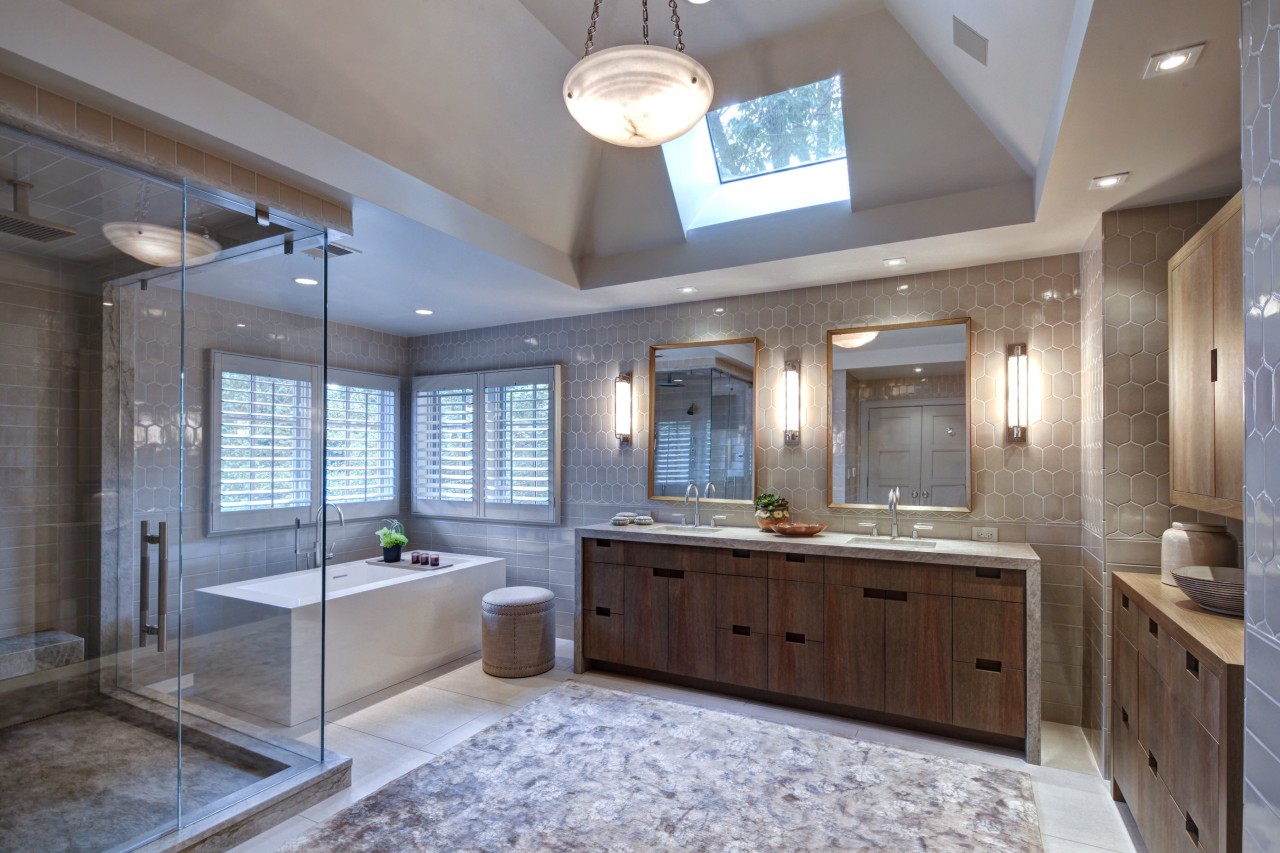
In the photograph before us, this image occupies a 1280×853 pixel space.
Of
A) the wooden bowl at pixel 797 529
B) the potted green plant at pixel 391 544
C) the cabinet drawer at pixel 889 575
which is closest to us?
the cabinet drawer at pixel 889 575

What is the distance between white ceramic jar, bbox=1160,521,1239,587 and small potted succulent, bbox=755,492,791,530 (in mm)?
2017

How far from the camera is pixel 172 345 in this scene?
9.93 ft

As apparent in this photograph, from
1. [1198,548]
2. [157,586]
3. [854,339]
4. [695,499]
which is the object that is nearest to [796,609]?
[695,499]

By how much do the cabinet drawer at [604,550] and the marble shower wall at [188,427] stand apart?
1.86 metres

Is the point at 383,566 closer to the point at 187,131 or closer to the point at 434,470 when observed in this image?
the point at 434,470

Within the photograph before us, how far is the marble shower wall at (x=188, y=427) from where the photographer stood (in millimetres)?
2875

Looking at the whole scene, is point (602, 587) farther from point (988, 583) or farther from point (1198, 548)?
point (1198, 548)

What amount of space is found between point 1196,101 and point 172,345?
415cm

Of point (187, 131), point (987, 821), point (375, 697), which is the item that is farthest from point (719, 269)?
point (375, 697)

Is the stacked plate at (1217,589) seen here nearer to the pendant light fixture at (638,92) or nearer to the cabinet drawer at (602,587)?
the pendant light fixture at (638,92)

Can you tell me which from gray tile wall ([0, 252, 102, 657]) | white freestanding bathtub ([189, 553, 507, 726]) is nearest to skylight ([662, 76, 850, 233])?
white freestanding bathtub ([189, 553, 507, 726])

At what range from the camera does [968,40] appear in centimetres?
254

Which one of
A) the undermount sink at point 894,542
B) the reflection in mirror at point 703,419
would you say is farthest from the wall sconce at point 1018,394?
the reflection in mirror at point 703,419

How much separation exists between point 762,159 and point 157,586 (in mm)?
4035
